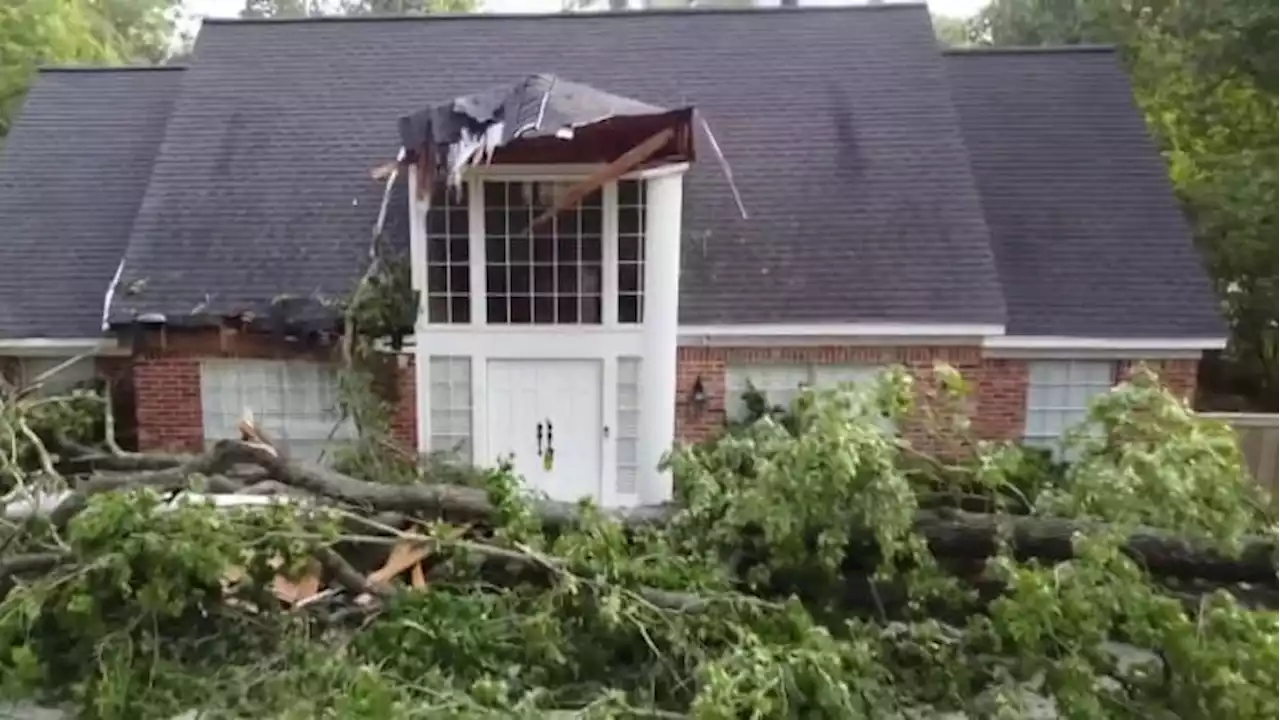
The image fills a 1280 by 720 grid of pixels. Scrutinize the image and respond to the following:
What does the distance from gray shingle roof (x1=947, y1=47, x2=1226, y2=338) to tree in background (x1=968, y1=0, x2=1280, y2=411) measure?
111 centimetres

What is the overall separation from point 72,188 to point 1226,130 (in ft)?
40.8

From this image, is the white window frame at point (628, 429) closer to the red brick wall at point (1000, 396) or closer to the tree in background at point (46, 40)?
the red brick wall at point (1000, 396)

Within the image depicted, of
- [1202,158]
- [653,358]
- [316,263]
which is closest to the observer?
[653,358]

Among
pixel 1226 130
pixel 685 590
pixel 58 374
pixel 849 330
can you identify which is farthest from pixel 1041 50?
pixel 58 374

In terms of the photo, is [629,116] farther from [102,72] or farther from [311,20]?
[102,72]

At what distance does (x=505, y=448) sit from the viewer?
27.4ft

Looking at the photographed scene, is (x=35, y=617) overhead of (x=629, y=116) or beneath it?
beneath

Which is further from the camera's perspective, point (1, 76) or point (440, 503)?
point (1, 76)

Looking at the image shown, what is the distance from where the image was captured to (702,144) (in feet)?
32.1

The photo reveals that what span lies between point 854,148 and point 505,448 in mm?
4283

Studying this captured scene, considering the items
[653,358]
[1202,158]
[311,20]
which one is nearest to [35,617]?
[653,358]

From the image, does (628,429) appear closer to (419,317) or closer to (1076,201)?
(419,317)

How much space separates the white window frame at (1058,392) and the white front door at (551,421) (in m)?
3.73

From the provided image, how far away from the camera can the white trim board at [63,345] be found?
874 cm
